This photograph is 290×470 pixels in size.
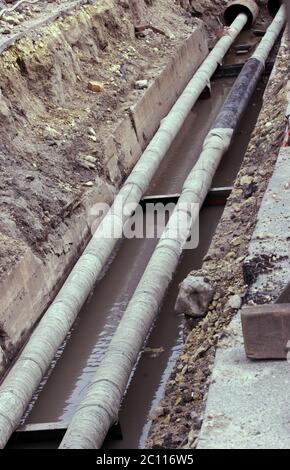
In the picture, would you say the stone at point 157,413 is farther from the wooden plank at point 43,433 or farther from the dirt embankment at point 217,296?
the wooden plank at point 43,433

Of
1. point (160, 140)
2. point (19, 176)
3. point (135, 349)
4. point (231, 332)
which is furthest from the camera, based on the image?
point (160, 140)

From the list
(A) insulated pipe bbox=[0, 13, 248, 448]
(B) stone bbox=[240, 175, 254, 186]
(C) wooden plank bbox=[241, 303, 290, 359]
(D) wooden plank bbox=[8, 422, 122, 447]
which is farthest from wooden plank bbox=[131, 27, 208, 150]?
(C) wooden plank bbox=[241, 303, 290, 359]

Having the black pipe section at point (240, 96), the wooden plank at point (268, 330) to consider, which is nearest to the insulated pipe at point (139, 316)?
the black pipe section at point (240, 96)

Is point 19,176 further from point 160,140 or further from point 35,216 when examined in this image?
point 160,140

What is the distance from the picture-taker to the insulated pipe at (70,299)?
23.6 ft

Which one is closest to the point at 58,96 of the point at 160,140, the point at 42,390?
the point at 160,140

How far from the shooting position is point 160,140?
1222cm

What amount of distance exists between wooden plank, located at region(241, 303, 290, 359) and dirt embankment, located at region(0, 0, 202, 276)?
3.65 meters

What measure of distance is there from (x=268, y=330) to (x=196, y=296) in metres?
1.59

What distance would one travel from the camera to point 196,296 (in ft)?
23.3

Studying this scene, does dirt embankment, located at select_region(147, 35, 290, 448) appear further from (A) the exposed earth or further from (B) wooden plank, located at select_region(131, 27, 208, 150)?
(B) wooden plank, located at select_region(131, 27, 208, 150)

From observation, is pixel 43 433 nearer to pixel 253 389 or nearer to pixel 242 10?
pixel 253 389

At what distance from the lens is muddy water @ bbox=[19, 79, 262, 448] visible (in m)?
7.72
